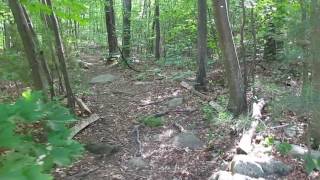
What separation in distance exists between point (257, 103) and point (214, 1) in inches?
100

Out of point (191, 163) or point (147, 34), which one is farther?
point (147, 34)

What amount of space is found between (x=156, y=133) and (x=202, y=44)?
11.8 ft

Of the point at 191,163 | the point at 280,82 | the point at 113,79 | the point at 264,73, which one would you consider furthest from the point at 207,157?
the point at 113,79

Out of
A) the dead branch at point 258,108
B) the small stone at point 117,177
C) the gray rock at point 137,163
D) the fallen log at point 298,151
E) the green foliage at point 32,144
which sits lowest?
the small stone at point 117,177

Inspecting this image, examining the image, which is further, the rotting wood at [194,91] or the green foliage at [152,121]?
the rotting wood at [194,91]

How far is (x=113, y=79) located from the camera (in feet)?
48.4

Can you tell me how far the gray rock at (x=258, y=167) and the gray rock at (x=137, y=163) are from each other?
71.5 inches

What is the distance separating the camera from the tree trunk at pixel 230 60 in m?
8.82

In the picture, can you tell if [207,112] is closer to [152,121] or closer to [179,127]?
[179,127]

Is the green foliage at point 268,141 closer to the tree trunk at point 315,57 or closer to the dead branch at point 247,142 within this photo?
the dead branch at point 247,142

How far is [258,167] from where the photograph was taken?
231 inches

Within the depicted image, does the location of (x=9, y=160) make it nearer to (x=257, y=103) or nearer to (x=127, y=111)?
(x=257, y=103)

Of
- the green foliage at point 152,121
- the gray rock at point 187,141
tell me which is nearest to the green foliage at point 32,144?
the gray rock at point 187,141

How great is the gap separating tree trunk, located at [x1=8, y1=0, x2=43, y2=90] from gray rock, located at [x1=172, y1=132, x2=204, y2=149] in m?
2.89
